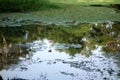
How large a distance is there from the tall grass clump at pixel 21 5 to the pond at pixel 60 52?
21.0 ft

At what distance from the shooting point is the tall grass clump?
89.1ft

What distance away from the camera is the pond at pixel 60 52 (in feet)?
37.0

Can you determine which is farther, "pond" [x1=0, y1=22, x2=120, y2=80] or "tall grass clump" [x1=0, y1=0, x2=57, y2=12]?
"tall grass clump" [x1=0, y1=0, x2=57, y2=12]

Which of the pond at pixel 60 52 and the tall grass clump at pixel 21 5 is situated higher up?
the pond at pixel 60 52

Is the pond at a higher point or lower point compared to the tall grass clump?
higher

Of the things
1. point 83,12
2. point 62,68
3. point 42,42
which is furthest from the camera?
point 83,12

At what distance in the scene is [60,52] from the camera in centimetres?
1441

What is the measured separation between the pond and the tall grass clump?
6.41 metres

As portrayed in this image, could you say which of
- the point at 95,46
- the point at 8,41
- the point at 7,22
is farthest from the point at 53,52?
the point at 7,22

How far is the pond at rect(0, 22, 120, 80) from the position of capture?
444 inches

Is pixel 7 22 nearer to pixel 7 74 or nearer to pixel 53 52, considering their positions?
pixel 53 52

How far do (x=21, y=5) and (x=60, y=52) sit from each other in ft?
48.7

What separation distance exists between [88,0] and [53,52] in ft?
72.8

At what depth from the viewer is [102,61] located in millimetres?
12875
